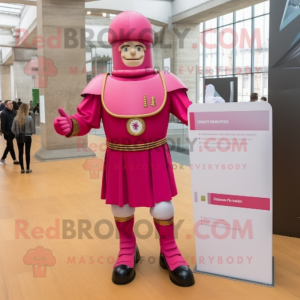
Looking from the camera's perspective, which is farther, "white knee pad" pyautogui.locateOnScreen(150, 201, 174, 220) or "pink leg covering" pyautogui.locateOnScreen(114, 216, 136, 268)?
"pink leg covering" pyautogui.locateOnScreen(114, 216, 136, 268)

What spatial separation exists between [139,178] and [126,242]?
0.58 metres

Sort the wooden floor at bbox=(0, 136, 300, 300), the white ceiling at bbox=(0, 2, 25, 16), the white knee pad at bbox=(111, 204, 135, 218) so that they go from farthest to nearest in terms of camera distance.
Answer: the white ceiling at bbox=(0, 2, 25, 16), the white knee pad at bbox=(111, 204, 135, 218), the wooden floor at bbox=(0, 136, 300, 300)

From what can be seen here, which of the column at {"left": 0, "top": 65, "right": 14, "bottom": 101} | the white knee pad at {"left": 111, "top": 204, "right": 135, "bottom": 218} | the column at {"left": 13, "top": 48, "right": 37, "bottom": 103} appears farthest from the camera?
the column at {"left": 0, "top": 65, "right": 14, "bottom": 101}

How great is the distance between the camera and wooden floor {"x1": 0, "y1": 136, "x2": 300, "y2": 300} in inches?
106

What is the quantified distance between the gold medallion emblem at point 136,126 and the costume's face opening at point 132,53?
0.43 m

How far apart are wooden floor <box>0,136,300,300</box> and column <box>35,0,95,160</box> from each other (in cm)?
315

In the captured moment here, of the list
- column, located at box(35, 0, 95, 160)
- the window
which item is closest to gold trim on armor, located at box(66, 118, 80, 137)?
column, located at box(35, 0, 95, 160)

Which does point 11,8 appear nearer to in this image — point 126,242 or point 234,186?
point 126,242

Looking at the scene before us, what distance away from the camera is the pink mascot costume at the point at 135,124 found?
108 inches

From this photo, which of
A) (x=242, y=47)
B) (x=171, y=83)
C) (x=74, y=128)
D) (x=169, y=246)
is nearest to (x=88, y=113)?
(x=74, y=128)

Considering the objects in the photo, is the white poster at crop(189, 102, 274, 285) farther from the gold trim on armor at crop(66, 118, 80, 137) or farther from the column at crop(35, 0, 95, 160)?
the column at crop(35, 0, 95, 160)

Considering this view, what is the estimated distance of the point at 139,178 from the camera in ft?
9.23

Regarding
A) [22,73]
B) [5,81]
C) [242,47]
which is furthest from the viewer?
[5,81]

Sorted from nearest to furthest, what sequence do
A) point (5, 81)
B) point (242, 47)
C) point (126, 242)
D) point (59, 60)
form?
point (126, 242), point (59, 60), point (242, 47), point (5, 81)
